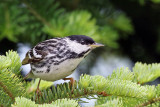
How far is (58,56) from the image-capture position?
1.97 m

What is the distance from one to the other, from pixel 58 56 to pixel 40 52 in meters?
0.19

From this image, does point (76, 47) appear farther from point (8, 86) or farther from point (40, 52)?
point (8, 86)

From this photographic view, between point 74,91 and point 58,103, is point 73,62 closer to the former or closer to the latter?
point 74,91

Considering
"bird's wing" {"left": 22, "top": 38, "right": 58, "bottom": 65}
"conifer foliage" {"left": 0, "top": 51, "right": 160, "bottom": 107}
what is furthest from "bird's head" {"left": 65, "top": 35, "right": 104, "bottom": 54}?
"conifer foliage" {"left": 0, "top": 51, "right": 160, "bottom": 107}

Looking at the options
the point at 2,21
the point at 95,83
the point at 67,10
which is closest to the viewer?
the point at 95,83

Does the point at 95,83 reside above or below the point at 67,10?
below

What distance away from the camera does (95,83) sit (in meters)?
1.42

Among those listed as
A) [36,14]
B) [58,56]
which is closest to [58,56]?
[58,56]

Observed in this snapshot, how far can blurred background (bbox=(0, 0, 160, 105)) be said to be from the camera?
7.97 feet

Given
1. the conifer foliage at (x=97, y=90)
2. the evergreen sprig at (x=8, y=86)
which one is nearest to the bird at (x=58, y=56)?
the conifer foliage at (x=97, y=90)

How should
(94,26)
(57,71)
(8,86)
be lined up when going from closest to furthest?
(8,86) → (57,71) → (94,26)

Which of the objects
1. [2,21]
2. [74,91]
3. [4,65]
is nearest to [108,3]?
[2,21]

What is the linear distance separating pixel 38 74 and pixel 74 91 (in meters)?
0.56

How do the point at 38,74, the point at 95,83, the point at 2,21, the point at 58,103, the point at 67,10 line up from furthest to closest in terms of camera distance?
the point at 67,10, the point at 2,21, the point at 38,74, the point at 95,83, the point at 58,103
